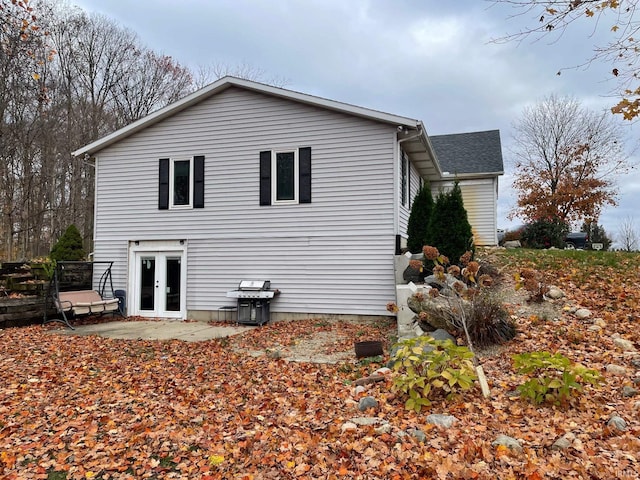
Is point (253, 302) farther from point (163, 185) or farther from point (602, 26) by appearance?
point (602, 26)

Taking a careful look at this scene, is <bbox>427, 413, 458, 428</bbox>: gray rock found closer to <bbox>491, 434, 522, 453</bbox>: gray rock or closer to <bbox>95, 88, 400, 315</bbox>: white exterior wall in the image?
<bbox>491, 434, 522, 453</bbox>: gray rock

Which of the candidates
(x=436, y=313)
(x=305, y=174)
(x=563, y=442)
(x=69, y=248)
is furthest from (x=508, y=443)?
(x=69, y=248)

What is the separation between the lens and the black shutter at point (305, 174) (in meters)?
9.78

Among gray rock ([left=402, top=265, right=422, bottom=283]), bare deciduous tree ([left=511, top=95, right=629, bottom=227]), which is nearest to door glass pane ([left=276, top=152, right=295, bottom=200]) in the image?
gray rock ([left=402, top=265, right=422, bottom=283])

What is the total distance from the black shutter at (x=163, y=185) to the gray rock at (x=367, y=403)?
851cm

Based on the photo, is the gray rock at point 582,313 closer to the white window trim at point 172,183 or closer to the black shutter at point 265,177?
the black shutter at point 265,177

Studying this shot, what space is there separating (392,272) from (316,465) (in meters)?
6.38

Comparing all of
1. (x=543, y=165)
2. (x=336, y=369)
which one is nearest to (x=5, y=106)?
(x=336, y=369)

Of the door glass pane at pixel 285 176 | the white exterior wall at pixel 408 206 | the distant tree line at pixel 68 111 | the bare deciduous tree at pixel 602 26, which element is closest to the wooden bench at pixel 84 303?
the door glass pane at pixel 285 176

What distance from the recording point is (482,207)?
52.6 feet

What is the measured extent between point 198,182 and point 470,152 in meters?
12.1

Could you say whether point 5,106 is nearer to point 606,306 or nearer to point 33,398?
point 33,398

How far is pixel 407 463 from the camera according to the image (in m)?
2.94

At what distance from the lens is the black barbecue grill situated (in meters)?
9.59
